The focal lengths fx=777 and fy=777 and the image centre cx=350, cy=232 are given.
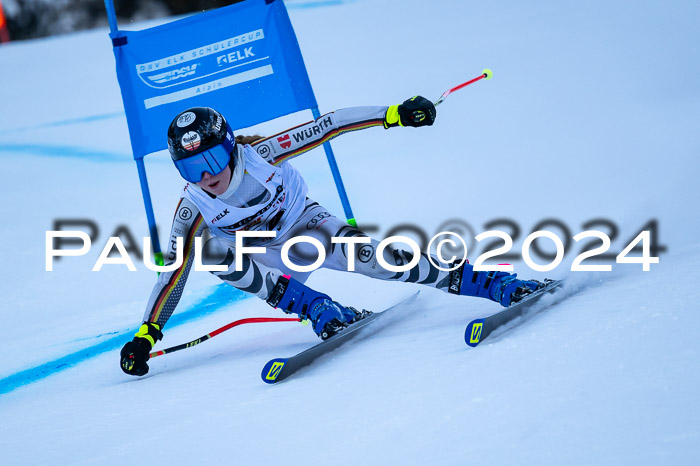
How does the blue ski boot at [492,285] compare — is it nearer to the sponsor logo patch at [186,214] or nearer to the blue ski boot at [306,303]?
the blue ski boot at [306,303]

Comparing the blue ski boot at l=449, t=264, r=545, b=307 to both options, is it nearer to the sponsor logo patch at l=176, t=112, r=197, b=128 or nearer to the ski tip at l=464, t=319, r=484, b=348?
the ski tip at l=464, t=319, r=484, b=348

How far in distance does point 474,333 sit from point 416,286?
1263 mm

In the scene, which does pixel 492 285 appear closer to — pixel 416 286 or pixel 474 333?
pixel 474 333

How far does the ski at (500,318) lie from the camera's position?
7.93 feet

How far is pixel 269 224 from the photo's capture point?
122 inches

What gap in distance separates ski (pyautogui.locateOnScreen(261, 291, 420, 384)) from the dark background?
39.2 ft

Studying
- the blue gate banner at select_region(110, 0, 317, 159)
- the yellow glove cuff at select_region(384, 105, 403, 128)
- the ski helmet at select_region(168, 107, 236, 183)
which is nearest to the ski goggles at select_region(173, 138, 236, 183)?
the ski helmet at select_region(168, 107, 236, 183)

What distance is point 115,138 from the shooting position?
7590 mm

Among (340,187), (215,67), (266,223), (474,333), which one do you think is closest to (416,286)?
(340,187)

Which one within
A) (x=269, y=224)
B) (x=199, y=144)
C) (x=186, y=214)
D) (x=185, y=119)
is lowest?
(x=269, y=224)

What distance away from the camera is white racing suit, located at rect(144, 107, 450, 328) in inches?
116

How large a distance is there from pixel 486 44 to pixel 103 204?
168 inches

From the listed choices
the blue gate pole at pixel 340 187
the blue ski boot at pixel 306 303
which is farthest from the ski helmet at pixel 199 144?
the blue gate pole at pixel 340 187

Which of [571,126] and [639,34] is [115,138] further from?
[639,34]
